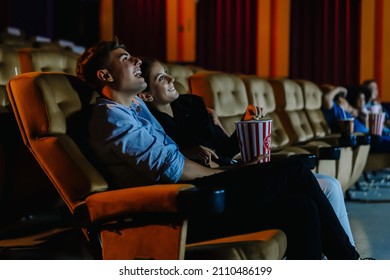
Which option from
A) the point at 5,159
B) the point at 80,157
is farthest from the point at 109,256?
the point at 5,159

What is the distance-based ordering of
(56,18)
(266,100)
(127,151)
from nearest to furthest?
(127,151) < (266,100) < (56,18)

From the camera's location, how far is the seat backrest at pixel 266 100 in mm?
3895

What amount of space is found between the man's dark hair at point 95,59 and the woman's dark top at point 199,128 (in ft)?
1.08

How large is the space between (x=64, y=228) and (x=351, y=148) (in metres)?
1.69

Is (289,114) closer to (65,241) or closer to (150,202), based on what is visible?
(65,241)

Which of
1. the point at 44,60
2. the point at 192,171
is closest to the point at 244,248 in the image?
the point at 192,171

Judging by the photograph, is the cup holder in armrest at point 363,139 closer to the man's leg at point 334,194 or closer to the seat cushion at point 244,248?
the man's leg at point 334,194

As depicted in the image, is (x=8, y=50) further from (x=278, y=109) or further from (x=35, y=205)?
(x=278, y=109)

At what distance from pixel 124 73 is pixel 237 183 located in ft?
1.47

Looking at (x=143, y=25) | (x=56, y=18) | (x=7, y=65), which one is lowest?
(x=7, y=65)

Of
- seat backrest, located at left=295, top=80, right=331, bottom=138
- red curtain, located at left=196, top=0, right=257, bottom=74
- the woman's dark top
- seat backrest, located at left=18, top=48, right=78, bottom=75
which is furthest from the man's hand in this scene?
red curtain, located at left=196, top=0, right=257, bottom=74

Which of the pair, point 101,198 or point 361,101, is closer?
point 101,198

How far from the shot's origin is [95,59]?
182 cm

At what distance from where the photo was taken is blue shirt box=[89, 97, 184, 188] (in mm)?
1648
